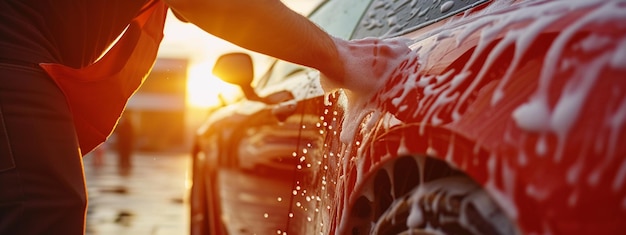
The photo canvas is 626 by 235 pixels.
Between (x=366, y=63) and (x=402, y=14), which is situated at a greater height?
(x=402, y=14)

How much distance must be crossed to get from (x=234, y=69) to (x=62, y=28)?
44.3 inches

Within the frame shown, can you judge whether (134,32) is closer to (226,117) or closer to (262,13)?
(262,13)

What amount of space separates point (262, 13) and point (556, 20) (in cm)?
72

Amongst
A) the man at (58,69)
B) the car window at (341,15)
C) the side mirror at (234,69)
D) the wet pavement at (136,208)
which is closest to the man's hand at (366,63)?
the man at (58,69)

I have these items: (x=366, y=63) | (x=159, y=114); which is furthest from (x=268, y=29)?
(x=159, y=114)

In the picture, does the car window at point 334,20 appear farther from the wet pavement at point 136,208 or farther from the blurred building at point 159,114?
the blurred building at point 159,114

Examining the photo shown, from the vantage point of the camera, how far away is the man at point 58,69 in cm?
160

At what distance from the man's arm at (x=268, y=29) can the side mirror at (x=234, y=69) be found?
3.68 ft

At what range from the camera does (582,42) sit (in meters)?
1.08

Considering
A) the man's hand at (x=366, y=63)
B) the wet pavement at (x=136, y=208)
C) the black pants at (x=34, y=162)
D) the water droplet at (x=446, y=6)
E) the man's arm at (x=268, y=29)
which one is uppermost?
the water droplet at (x=446, y=6)

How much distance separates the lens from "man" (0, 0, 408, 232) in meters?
1.60

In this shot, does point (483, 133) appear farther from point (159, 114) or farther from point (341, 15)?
point (159, 114)

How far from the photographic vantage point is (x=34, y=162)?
162 centimetres

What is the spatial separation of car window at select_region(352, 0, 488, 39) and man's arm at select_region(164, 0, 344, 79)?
0.41 m
